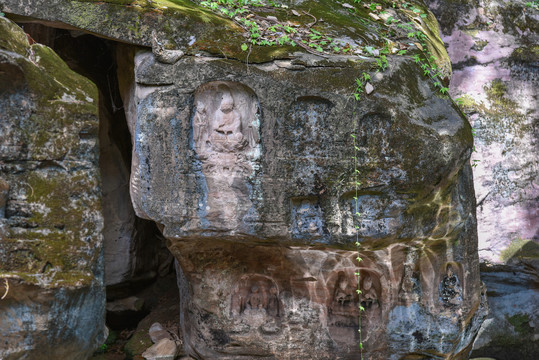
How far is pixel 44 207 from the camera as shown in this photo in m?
4.06

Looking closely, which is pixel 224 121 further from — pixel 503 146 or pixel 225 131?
pixel 503 146

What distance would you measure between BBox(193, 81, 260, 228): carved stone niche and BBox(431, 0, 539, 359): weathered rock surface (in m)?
3.39

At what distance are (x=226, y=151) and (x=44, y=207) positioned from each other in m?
1.41

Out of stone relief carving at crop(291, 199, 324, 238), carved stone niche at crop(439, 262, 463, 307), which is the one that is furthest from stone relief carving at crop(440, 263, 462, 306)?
stone relief carving at crop(291, 199, 324, 238)

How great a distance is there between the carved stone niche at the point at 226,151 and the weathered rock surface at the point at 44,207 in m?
0.86

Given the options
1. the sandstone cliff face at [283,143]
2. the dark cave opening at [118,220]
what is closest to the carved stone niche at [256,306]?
the sandstone cliff face at [283,143]

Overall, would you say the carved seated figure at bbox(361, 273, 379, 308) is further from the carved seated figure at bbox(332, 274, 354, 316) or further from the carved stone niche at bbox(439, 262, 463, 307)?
the carved stone niche at bbox(439, 262, 463, 307)

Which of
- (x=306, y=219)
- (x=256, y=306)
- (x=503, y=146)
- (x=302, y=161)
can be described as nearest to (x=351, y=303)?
(x=256, y=306)

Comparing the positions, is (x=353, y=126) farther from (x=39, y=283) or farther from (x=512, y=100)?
(x=512, y=100)

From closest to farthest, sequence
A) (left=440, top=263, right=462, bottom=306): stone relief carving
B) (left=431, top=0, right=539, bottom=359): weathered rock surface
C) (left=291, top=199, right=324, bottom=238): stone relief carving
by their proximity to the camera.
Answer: (left=291, top=199, right=324, bottom=238): stone relief carving → (left=440, top=263, right=462, bottom=306): stone relief carving → (left=431, top=0, right=539, bottom=359): weathered rock surface

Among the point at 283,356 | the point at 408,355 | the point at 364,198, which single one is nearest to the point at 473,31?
the point at 364,198

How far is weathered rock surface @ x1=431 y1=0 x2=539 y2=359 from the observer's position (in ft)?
22.8

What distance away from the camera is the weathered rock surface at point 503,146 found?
6.95m

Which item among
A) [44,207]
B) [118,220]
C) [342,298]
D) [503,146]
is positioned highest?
[503,146]
